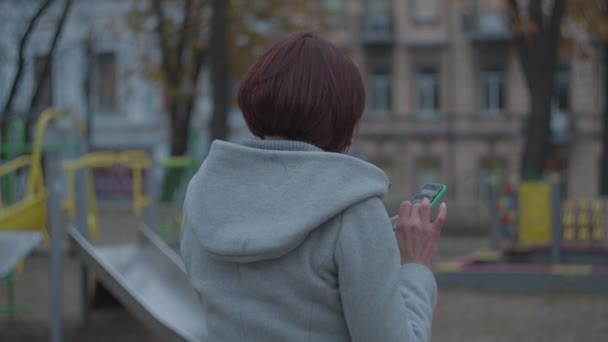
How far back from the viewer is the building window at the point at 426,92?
1120 inches

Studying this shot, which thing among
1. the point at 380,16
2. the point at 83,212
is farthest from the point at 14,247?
the point at 380,16

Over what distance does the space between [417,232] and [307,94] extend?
321 mm

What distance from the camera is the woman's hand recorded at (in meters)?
1.44

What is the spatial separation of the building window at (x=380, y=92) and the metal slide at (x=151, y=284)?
23009 mm

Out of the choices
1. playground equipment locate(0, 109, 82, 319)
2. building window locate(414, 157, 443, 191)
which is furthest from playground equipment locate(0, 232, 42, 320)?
building window locate(414, 157, 443, 191)

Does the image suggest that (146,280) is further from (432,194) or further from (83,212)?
(432,194)

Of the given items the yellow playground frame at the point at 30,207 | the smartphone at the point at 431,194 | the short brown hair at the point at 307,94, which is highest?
the short brown hair at the point at 307,94

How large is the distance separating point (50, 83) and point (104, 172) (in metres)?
6.62

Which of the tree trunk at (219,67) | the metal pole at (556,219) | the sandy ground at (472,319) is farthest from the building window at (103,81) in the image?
the metal pole at (556,219)

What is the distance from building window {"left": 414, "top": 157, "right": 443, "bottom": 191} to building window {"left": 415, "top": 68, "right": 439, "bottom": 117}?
5.38 ft

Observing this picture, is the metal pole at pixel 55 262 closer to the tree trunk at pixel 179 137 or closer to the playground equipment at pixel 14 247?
the playground equipment at pixel 14 247

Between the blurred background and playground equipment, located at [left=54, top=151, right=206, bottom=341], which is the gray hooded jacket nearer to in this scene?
playground equipment, located at [left=54, top=151, right=206, bottom=341]

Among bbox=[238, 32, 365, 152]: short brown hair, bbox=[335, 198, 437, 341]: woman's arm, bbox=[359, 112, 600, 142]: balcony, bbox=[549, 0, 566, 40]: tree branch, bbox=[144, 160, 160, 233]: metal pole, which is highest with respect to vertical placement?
bbox=[549, 0, 566, 40]: tree branch

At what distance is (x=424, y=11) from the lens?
1131 inches
